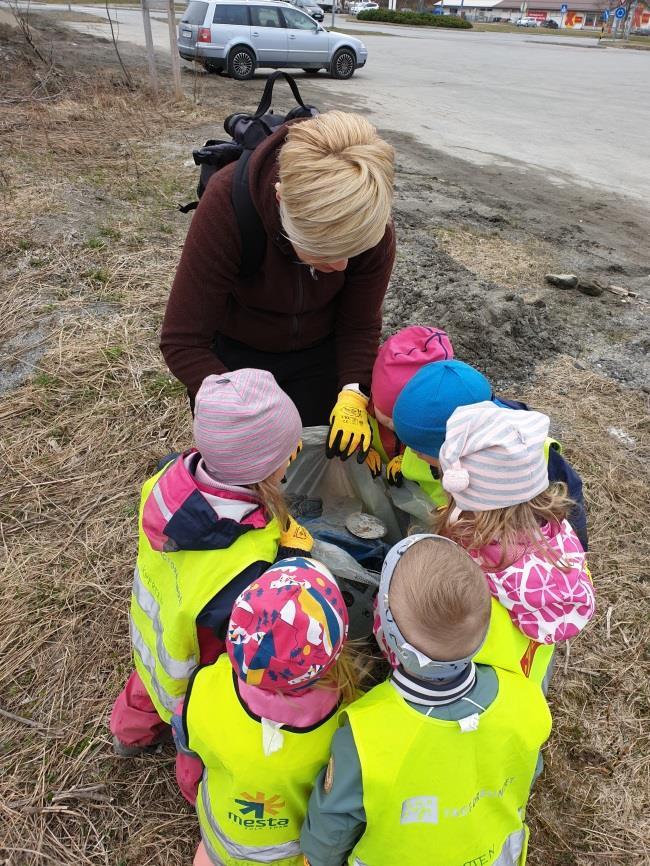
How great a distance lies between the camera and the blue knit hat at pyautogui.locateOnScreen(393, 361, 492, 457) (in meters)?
1.68

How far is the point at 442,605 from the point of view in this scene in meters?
1.15

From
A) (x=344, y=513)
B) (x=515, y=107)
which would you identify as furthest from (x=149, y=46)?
(x=344, y=513)

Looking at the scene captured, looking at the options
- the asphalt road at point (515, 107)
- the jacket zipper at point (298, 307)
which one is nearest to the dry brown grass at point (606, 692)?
the jacket zipper at point (298, 307)

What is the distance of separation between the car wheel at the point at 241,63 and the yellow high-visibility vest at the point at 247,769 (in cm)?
1345

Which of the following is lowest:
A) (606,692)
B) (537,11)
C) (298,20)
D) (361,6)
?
(606,692)

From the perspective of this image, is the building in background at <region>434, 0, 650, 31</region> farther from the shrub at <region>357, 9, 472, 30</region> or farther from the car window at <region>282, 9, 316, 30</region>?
the car window at <region>282, 9, 316, 30</region>

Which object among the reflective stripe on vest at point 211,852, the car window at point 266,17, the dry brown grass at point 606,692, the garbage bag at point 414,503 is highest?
the car window at point 266,17

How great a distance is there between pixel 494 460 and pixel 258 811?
2.98ft

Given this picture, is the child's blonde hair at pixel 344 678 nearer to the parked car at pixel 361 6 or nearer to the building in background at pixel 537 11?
the parked car at pixel 361 6

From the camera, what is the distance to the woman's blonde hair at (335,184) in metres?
1.46

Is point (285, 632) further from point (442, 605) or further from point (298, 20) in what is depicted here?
point (298, 20)

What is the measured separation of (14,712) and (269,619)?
144 cm

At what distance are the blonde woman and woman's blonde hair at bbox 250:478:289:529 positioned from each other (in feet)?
1.69

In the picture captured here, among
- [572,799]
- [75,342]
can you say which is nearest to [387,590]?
[572,799]
